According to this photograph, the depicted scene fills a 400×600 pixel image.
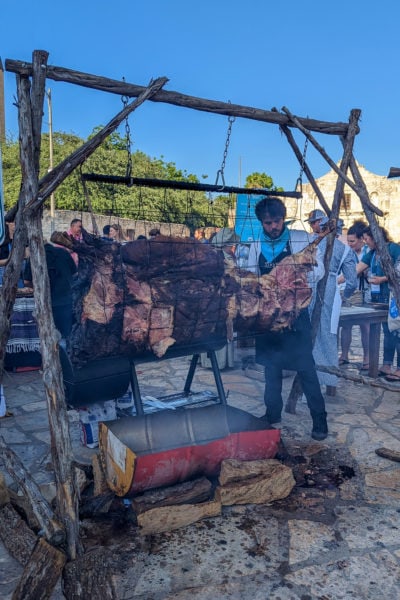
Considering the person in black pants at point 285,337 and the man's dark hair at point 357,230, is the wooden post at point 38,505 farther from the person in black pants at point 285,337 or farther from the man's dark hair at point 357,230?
the man's dark hair at point 357,230

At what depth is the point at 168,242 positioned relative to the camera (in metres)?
3.92

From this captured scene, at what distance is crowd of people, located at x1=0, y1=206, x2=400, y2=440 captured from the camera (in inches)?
193

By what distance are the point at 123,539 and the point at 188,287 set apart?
1939 mm

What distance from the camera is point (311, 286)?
216 inches

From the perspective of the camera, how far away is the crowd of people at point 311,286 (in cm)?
491

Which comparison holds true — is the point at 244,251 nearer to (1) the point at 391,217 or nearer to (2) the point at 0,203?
(2) the point at 0,203

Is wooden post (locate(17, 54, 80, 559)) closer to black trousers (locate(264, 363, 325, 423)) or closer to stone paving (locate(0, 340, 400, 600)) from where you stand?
stone paving (locate(0, 340, 400, 600))

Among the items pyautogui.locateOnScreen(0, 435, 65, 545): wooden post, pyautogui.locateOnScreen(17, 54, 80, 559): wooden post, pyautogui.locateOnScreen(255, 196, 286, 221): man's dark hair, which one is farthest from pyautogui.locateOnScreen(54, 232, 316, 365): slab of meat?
pyautogui.locateOnScreen(0, 435, 65, 545): wooden post

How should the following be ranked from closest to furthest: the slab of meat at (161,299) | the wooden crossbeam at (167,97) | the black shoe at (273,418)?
1. the wooden crossbeam at (167,97)
2. the slab of meat at (161,299)
3. the black shoe at (273,418)

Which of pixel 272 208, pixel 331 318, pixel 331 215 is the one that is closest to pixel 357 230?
pixel 331 318

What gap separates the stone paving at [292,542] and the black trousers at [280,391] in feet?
1.18

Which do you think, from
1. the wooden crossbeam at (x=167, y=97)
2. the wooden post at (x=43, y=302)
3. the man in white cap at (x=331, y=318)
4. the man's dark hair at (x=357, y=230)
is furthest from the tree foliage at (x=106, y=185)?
the wooden post at (x=43, y=302)

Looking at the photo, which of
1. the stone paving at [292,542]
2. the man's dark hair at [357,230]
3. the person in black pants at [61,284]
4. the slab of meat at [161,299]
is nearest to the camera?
the stone paving at [292,542]

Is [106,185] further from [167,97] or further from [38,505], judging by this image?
[38,505]
